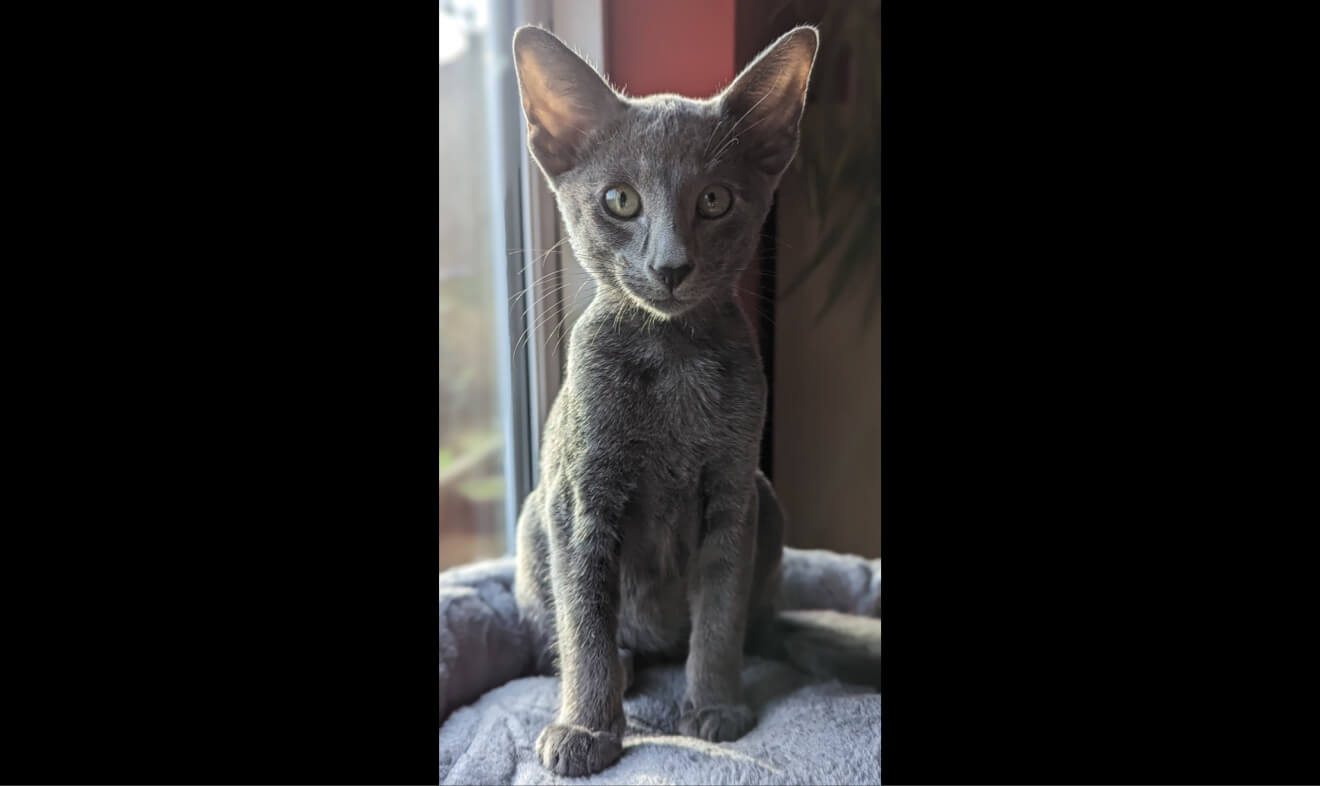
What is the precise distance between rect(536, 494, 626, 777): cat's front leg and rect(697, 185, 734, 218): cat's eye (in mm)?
368

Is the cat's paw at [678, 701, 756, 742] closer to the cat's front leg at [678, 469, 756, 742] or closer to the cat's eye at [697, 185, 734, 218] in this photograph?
the cat's front leg at [678, 469, 756, 742]

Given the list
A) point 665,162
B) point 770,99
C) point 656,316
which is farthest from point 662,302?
point 770,99

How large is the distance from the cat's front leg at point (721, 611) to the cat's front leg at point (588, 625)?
0.10m

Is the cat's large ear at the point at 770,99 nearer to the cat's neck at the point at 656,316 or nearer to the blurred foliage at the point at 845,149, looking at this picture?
the blurred foliage at the point at 845,149

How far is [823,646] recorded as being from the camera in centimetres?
129

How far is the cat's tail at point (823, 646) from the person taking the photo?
1.26 meters

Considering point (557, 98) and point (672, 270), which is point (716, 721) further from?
point (557, 98)

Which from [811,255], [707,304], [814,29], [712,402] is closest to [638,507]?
[712,402]

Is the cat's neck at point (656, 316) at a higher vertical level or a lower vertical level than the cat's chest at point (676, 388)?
higher

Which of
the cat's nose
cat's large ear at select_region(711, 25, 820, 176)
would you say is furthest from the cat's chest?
cat's large ear at select_region(711, 25, 820, 176)

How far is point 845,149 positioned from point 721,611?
0.57m

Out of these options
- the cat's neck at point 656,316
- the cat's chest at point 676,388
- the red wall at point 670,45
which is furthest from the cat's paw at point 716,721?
the red wall at point 670,45

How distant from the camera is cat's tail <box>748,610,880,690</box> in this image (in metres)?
1.26

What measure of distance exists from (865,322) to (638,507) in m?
0.35
